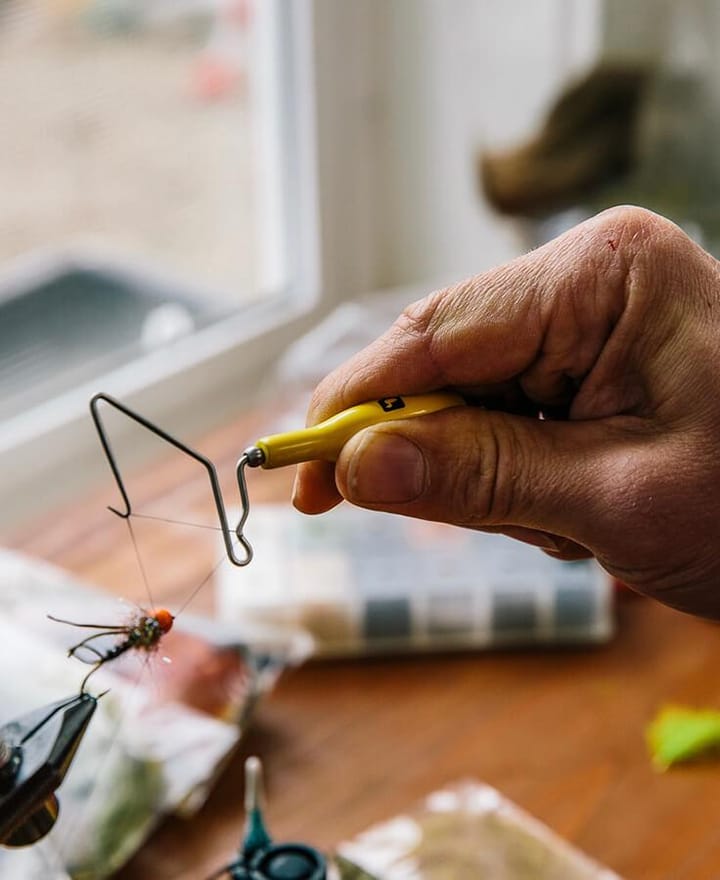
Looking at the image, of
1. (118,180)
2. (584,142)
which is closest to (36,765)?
(118,180)

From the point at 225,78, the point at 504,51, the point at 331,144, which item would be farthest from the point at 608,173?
the point at 225,78

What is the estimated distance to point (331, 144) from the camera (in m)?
1.35

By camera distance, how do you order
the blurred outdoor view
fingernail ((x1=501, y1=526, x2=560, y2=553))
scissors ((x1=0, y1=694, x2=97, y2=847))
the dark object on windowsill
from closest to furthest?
1. scissors ((x1=0, y1=694, x2=97, y2=847))
2. fingernail ((x1=501, y1=526, x2=560, y2=553))
3. the blurred outdoor view
4. the dark object on windowsill

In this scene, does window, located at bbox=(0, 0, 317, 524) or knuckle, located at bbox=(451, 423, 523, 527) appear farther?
window, located at bbox=(0, 0, 317, 524)

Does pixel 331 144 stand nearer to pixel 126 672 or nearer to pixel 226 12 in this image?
pixel 226 12

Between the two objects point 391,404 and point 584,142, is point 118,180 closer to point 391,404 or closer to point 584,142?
point 584,142

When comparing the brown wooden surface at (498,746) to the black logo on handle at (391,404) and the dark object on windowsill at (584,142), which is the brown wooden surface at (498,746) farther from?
the dark object on windowsill at (584,142)

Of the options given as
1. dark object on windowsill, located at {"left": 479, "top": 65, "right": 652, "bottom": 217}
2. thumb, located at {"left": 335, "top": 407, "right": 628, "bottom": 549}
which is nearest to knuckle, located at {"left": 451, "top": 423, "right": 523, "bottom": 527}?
thumb, located at {"left": 335, "top": 407, "right": 628, "bottom": 549}

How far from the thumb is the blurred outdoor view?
0.66 m

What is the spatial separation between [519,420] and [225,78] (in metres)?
0.85

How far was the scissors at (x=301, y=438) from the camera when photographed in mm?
517

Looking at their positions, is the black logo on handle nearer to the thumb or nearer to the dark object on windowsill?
the thumb

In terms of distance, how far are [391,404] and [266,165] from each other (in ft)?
2.81

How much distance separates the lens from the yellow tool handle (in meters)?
0.52
